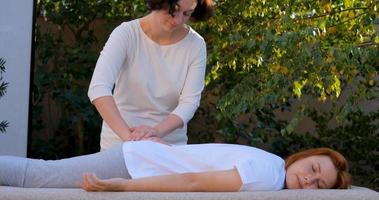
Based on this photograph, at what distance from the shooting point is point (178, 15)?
303 centimetres

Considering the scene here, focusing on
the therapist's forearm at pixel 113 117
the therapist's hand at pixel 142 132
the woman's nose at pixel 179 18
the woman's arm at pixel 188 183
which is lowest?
the woman's arm at pixel 188 183

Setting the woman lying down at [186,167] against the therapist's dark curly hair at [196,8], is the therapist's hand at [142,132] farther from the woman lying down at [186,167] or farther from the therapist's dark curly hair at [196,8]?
the therapist's dark curly hair at [196,8]

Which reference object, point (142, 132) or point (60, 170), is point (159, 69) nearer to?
point (142, 132)

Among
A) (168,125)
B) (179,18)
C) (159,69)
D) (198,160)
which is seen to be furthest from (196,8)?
(198,160)

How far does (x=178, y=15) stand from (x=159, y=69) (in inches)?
9.3

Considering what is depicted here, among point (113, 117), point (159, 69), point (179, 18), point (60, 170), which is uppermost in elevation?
point (179, 18)

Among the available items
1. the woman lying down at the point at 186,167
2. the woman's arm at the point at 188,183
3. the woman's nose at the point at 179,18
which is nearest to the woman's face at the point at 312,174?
the woman lying down at the point at 186,167

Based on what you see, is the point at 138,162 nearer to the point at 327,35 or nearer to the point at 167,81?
the point at 167,81

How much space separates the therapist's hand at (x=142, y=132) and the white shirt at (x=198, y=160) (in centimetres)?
10

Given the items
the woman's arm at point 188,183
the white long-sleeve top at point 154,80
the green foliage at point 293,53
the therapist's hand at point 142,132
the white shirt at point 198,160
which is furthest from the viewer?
the green foliage at point 293,53

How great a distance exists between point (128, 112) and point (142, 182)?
0.64 m

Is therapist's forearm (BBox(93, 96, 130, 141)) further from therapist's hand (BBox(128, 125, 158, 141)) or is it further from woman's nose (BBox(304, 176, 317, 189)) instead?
woman's nose (BBox(304, 176, 317, 189))

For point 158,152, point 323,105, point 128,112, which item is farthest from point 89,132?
point 158,152

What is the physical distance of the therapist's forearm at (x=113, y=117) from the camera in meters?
2.90
